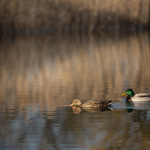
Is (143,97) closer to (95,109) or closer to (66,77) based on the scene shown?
(95,109)

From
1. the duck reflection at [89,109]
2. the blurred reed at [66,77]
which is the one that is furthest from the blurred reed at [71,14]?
the duck reflection at [89,109]

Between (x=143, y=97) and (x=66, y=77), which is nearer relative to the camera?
(x=143, y=97)

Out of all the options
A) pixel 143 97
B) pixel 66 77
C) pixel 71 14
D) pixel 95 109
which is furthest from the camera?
pixel 71 14

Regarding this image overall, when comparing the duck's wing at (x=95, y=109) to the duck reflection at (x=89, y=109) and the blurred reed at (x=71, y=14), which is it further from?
the blurred reed at (x=71, y=14)

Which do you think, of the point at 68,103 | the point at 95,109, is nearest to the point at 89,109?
the point at 95,109

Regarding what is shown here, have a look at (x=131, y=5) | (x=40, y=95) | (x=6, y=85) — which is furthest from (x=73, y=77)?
(x=131, y=5)

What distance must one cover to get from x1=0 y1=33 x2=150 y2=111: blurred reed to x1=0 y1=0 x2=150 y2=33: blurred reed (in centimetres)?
885

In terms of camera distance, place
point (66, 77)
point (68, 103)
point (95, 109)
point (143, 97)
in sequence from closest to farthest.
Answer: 1. point (95, 109)
2. point (143, 97)
3. point (68, 103)
4. point (66, 77)

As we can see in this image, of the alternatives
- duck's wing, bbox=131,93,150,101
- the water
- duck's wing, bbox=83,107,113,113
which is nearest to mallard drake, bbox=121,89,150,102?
duck's wing, bbox=131,93,150,101

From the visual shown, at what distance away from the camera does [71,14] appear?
26.7 metres

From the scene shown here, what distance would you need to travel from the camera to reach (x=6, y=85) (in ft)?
30.3

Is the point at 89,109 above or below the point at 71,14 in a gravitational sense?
below

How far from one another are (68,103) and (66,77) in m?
→ 3.05

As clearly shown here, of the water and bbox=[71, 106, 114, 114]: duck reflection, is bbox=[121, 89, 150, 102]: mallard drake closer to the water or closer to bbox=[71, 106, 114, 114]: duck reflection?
the water
